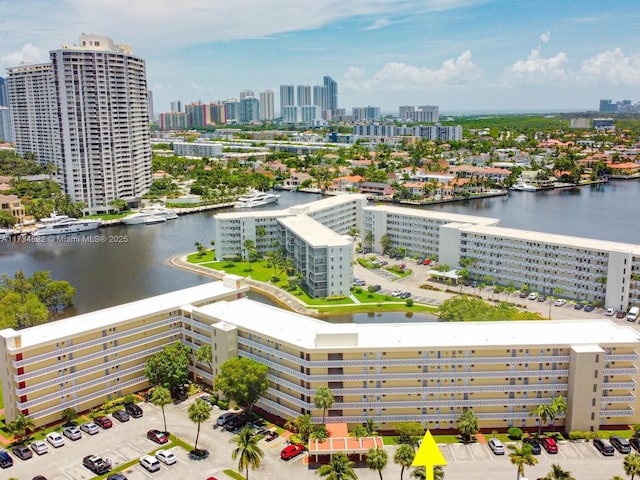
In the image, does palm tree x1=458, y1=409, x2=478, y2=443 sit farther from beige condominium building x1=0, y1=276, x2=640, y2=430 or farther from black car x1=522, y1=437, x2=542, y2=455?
black car x1=522, y1=437, x2=542, y2=455

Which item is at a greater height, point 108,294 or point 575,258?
point 575,258

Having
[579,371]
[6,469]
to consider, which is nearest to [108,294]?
[6,469]

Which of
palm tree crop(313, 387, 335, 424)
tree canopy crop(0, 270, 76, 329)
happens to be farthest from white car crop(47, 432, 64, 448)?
tree canopy crop(0, 270, 76, 329)

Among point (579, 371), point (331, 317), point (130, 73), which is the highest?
point (130, 73)

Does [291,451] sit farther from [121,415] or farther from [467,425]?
[121,415]

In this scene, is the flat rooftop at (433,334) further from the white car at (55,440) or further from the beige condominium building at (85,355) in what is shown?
the white car at (55,440)

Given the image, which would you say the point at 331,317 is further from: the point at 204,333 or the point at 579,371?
the point at 579,371

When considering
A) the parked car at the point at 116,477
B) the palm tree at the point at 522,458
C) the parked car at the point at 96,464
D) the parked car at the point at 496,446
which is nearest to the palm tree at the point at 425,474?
the palm tree at the point at 522,458

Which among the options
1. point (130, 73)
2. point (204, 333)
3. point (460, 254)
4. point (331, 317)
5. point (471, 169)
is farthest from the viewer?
point (471, 169)
